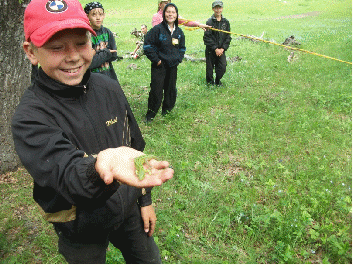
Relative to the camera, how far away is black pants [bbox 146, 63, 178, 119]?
649cm

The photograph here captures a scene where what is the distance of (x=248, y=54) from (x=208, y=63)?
5196mm

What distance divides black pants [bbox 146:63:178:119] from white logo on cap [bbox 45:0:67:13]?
487 centimetres

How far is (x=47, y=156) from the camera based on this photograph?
4.35 ft

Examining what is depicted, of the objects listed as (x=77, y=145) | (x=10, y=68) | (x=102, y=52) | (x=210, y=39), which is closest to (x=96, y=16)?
Answer: (x=102, y=52)

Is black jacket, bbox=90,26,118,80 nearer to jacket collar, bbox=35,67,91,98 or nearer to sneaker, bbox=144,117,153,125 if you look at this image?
sneaker, bbox=144,117,153,125

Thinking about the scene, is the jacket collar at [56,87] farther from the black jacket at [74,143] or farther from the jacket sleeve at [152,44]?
the jacket sleeve at [152,44]

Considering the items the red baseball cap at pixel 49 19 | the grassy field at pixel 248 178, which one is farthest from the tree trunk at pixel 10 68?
the red baseball cap at pixel 49 19

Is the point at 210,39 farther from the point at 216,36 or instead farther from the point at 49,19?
the point at 49,19

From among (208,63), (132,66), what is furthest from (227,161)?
(132,66)

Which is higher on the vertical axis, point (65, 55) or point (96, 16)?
point (96, 16)

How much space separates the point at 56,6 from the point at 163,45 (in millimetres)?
4980

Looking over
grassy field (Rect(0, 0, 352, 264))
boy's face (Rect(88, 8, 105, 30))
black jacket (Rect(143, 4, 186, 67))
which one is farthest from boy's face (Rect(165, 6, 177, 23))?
grassy field (Rect(0, 0, 352, 264))

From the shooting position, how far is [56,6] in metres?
1.57

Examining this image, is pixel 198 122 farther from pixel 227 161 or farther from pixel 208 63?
pixel 208 63
